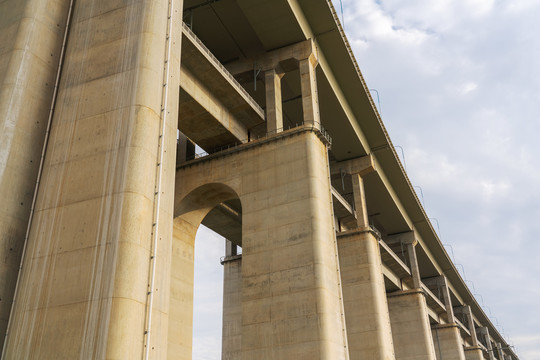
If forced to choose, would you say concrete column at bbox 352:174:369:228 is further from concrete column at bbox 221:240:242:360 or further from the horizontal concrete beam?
the horizontal concrete beam

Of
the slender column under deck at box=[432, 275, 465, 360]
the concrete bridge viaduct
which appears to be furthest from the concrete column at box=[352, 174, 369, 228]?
the slender column under deck at box=[432, 275, 465, 360]

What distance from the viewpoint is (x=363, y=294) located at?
128 feet

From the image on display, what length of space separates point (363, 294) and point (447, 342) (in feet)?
109

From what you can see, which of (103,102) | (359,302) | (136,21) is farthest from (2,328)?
(359,302)

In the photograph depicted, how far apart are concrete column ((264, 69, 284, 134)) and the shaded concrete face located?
1.55 meters

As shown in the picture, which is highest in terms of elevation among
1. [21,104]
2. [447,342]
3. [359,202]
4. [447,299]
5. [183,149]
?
[359,202]

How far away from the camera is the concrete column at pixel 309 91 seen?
2924cm

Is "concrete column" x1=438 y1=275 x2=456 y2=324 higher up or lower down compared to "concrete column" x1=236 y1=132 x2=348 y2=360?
higher up

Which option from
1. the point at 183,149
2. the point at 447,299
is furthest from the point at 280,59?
the point at 447,299

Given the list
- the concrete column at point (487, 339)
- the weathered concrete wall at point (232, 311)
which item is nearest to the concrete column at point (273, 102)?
the weathered concrete wall at point (232, 311)

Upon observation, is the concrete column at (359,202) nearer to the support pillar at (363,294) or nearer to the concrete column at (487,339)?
the support pillar at (363,294)

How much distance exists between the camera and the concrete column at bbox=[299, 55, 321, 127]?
29.2 meters

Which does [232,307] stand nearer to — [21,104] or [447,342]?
[21,104]

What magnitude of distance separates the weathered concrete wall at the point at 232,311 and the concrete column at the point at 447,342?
34432 millimetres
